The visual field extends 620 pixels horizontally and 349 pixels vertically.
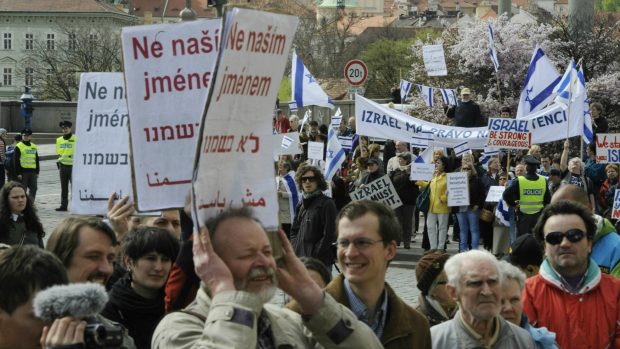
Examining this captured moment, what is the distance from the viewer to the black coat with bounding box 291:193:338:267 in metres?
Result: 12.5

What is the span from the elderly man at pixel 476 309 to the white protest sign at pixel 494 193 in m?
13.1

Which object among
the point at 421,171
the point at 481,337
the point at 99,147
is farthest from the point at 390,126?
the point at 481,337

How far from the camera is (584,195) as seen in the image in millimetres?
7844

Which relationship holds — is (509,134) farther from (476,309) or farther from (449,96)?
(476,309)

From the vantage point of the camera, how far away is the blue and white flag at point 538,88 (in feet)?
66.5

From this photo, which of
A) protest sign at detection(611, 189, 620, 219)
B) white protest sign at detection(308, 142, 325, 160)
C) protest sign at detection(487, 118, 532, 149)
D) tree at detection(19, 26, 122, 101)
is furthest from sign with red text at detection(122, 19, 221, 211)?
tree at detection(19, 26, 122, 101)

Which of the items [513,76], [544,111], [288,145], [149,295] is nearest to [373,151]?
[288,145]

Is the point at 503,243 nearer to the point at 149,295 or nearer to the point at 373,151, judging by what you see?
the point at 373,151

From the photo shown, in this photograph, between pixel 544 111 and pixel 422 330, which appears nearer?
pixel 422 330

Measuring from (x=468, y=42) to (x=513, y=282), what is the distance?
25.2m

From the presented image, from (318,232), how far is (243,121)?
27.4ft

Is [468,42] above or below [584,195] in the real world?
above

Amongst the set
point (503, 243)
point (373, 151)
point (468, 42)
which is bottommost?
point (503, 243)

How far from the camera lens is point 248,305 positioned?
12.7 ft
